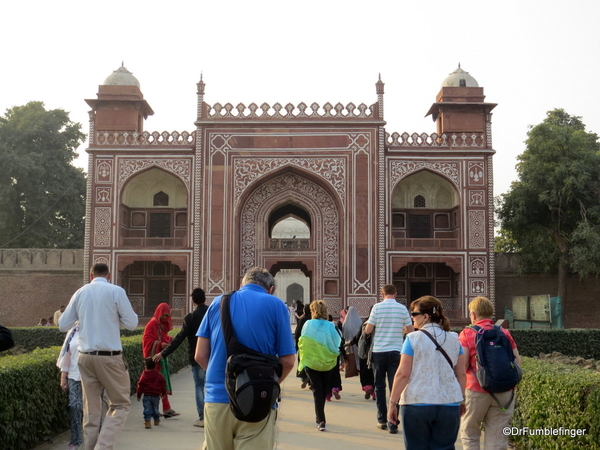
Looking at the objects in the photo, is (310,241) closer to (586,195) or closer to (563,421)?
(586,195)

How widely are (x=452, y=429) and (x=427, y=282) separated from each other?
21205 mm

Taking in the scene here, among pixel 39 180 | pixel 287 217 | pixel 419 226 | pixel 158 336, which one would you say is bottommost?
pixel 158 336

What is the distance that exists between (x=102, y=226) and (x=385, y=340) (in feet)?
58.6

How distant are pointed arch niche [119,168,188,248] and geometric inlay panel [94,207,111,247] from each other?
1076mm

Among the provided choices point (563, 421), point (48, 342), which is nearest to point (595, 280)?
point (48, 342)

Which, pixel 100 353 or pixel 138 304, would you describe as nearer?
pixel 100 353

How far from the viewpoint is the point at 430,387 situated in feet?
14.0

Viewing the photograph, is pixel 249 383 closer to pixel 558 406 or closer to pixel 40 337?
Result: pixel 558 406

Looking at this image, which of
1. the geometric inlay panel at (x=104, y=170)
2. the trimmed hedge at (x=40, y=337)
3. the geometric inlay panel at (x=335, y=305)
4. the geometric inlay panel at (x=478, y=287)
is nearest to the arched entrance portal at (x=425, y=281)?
the geometric inlay panel at (x=478, y=287)

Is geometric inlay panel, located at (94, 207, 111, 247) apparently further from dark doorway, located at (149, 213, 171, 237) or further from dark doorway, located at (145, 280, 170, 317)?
dark doorway, located at (145, 280, 170, 317)

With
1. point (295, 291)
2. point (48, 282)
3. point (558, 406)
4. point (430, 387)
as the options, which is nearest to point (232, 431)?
point (430, 387)

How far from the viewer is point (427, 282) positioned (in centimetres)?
2511

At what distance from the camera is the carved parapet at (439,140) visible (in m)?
23.9

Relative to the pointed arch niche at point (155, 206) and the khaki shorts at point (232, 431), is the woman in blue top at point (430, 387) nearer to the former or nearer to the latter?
the khaki shorts at point (232, 431)
